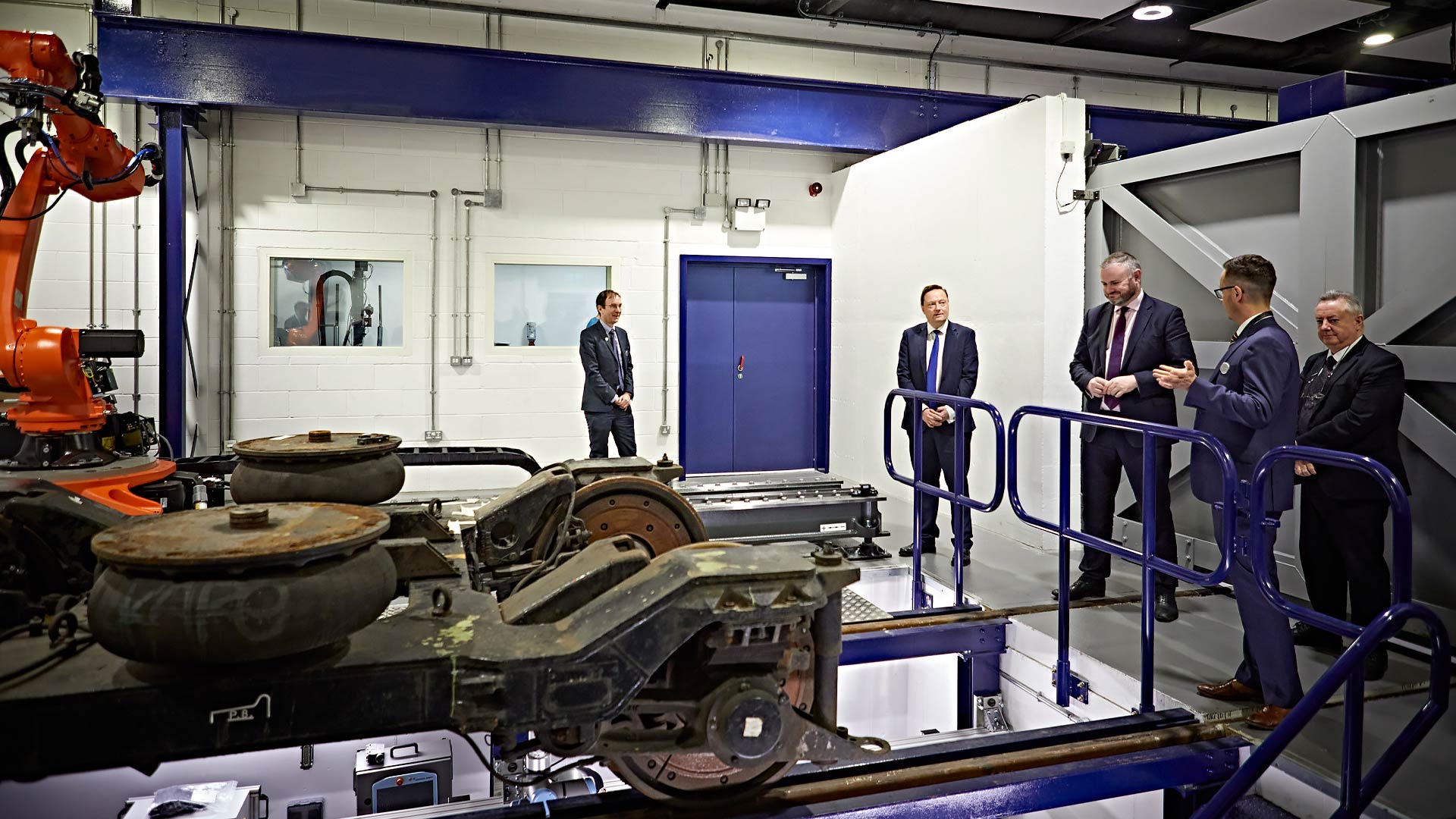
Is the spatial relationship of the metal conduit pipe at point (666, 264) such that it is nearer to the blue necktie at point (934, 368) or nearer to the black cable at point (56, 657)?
the blue necktie at point (934, 368)

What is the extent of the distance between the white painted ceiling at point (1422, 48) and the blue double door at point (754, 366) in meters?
5.43

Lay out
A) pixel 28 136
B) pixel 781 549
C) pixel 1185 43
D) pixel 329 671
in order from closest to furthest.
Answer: pixel 329 671 → pixel 781 549 → pixel 28 136 → pixel 1185 43

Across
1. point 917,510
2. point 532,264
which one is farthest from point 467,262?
point 917,510

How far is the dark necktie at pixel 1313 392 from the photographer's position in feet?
14.6

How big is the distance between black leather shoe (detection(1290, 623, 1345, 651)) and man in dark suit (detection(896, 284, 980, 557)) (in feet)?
6.05

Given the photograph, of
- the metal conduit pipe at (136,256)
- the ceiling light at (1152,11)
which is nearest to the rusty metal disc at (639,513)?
the metal conduit pipe at (136,256)

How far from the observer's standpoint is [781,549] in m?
2.56

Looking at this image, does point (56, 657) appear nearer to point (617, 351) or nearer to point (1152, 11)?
point (617, 351)

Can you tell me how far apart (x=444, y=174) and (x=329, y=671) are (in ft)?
21.4

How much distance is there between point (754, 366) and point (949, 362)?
3365 millimetres

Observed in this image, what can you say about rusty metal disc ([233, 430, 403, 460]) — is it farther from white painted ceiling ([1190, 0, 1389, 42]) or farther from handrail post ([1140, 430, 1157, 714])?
white painted ceiling ([1190, 0, 1389, 42])

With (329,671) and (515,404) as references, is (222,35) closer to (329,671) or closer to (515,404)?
(515,404)

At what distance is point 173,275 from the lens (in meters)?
6.60

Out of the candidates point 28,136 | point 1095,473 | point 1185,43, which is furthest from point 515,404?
point 1185,43
